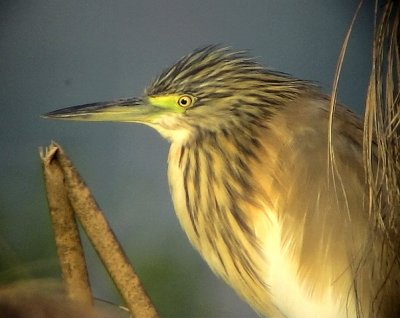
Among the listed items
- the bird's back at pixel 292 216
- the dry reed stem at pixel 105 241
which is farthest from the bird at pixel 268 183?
the dry reed stem at pixel 105 241

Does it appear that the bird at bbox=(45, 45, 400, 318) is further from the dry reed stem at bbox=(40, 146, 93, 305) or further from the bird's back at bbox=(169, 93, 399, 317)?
the dry reed stem at bbox=(40, 146, 93, 305)

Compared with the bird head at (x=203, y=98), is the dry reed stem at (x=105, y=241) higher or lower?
lower

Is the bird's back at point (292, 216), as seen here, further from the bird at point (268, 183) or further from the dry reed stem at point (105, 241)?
the dry reed stem at point (105, 241)

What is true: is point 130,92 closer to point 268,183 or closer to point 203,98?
point 203,98

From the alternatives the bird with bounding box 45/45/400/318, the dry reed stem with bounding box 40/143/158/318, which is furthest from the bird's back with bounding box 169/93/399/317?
the dry reed stem with bounding box 40/143/158/318

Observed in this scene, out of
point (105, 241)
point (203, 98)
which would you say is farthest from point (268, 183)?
point (105, 241)
